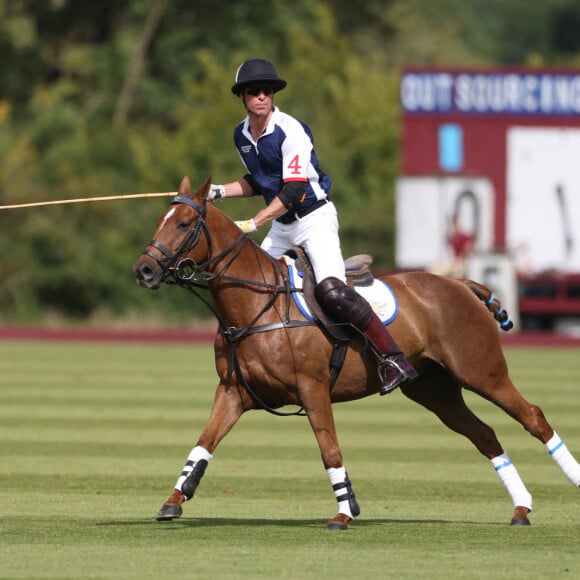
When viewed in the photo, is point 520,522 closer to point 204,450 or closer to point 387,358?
point 387,358

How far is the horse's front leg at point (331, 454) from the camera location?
8.70 metres

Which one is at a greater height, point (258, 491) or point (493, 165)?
point (493, 165)

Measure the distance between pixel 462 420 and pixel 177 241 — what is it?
2.31 metres

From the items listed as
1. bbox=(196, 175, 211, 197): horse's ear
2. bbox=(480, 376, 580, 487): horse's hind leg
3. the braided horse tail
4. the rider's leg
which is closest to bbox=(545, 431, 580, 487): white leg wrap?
bbox=(480, 376, 580, 487): horse's hind leg

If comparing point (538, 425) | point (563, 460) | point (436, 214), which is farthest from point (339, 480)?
point (436, 214)

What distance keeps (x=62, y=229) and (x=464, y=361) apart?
25392mm

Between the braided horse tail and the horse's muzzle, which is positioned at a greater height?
the horse's muzzle

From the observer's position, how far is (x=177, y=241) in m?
8.55

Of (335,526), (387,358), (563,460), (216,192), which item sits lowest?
(335,526)

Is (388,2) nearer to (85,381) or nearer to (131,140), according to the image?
(131,140)

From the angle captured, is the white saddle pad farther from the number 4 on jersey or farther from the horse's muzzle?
the horse's muzzle

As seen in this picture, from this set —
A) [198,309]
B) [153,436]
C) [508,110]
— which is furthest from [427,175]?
[153,436]

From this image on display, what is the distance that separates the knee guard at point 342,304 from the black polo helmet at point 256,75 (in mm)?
1214

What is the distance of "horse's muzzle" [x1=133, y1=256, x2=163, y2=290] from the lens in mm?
8375
